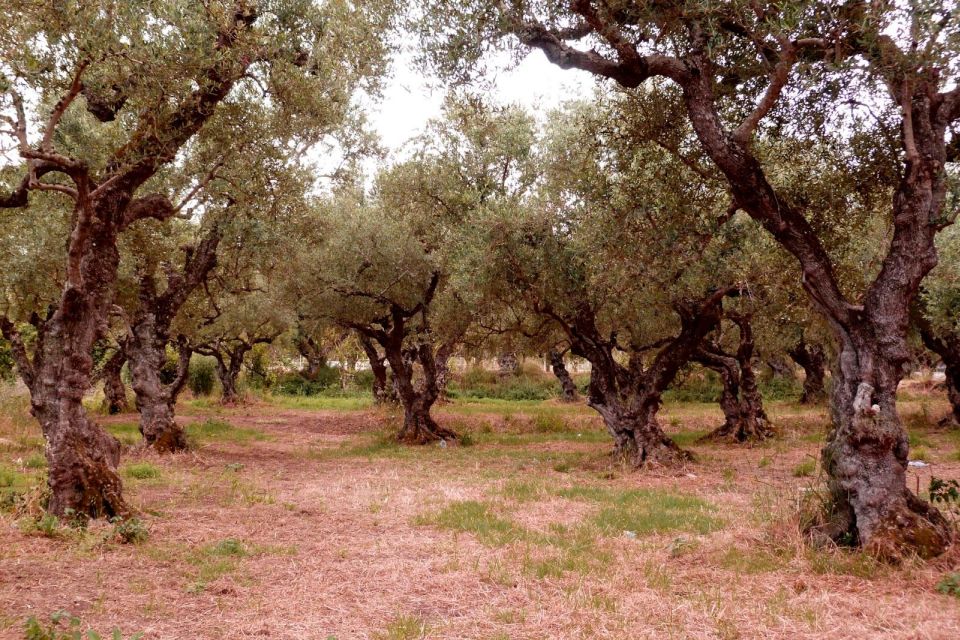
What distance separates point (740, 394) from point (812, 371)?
15.4m

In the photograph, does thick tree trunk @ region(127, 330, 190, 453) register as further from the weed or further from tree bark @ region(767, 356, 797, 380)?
tree bark @ region(767, 356, 797, 380)

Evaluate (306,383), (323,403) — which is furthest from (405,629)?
(306,383)

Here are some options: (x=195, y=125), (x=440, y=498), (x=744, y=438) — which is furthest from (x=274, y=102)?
(x=744, y=438)

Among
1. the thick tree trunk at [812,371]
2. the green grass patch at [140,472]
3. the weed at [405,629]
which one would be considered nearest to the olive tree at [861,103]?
the weed at [405,629]

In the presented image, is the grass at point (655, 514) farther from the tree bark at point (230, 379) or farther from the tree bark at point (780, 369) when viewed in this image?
the tree bark at point (780, 369)

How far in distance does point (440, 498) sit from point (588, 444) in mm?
12218

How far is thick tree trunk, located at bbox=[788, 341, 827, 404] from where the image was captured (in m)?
36.3

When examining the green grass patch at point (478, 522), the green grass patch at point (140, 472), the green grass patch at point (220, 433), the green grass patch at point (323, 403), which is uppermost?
the green grass patch at point (478, 522)

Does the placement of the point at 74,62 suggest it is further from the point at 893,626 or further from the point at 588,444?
the point at 588,444

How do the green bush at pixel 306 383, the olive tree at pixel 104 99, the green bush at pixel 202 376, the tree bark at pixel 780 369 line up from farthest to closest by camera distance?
the green bush at pixel 306 383 < the green bush at pixel 202 376 < the tree bark at pixel 780 369 < the olive tree at pixel 104 99

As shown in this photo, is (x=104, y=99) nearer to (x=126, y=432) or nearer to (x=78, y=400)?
(x=78, y=400)

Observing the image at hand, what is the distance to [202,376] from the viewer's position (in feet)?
157

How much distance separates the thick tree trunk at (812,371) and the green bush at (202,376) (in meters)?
38.7

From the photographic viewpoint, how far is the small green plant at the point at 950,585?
7074 mm
